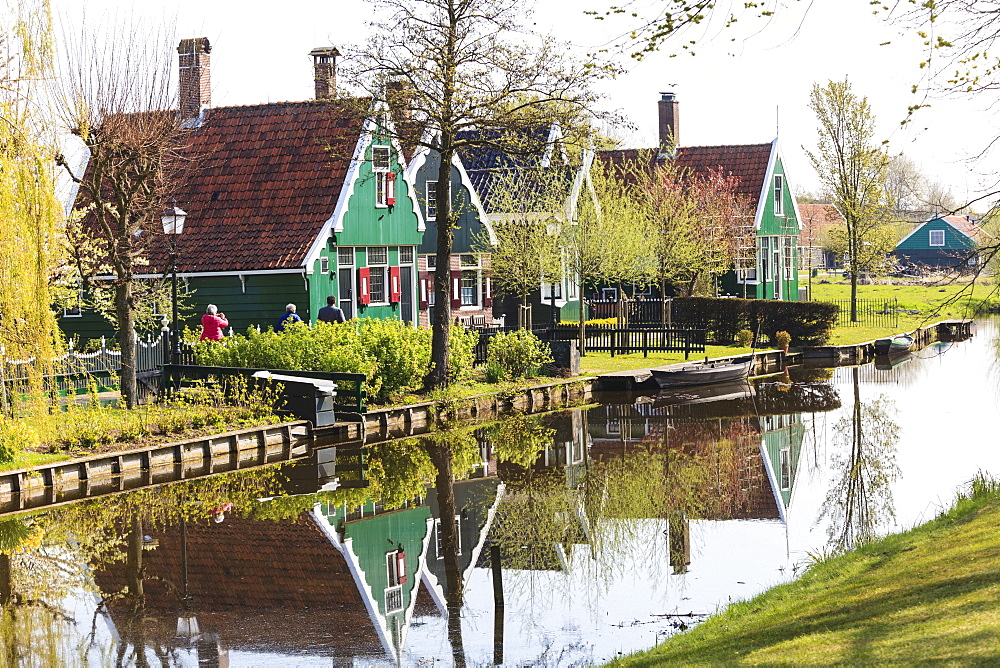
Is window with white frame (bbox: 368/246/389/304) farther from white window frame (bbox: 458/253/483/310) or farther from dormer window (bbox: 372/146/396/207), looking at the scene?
white window frame (bbox: 458/253/483/310)

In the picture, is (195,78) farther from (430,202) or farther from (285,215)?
(430,202)

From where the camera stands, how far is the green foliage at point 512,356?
28.9m

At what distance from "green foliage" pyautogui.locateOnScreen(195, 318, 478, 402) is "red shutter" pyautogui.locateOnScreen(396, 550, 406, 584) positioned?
9747mm

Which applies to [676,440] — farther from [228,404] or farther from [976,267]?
[976,267]

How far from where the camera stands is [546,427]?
85.3ft

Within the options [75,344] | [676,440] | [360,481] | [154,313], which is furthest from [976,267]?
[75,344]

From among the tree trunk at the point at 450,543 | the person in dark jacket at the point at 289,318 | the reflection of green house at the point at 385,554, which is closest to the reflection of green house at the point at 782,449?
the tree trunk at the point at 450,543

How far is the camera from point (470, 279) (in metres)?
Answer: 39.7

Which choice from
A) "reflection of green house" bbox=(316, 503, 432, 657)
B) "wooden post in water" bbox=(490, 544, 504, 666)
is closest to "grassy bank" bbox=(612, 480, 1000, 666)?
"wooden post in water" bbox=(490, 544, 504, 666)

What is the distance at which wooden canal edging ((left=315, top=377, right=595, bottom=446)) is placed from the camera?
23.5 metres

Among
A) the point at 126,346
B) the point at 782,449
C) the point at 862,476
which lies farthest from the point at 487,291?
the point at 862,476

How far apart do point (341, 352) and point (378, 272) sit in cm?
916

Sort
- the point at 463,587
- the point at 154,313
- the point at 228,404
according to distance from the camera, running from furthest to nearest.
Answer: the point at 154,313
the point at 228,404
the point at 463,587

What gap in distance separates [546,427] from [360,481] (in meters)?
7.15
